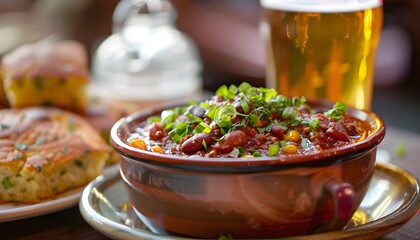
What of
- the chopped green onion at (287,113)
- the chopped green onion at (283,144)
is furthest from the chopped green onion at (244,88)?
the chopped green onion at (283,144)

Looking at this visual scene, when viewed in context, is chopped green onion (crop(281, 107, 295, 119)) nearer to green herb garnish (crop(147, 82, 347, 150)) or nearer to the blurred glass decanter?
green herb garnish (crop(147, 82, 347, 150))

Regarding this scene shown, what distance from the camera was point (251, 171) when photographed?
1.03m

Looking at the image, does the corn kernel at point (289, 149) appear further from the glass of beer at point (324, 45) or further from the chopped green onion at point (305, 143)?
the glass of beer at point (324, 45)

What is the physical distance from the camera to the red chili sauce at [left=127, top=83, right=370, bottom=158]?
3.67ft

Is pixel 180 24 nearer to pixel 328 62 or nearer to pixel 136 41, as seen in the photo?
pixel 136 41

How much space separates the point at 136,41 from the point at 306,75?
116 cm

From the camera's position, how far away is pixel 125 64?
2648 mm

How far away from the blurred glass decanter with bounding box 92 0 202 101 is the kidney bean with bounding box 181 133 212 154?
1405 mm

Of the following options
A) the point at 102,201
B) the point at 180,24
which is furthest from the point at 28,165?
the point at 180,24

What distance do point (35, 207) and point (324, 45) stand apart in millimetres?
892

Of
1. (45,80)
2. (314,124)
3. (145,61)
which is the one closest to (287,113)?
(314,124)

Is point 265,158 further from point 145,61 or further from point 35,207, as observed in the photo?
point 145,61

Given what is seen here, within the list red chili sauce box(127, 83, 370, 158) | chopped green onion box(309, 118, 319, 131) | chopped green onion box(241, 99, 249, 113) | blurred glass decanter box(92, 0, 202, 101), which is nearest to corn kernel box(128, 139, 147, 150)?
red chili sauce box(127, 83, 370, 158)

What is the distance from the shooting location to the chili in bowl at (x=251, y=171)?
3.42 ft
